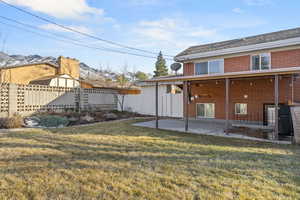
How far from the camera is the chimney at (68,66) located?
23375mm

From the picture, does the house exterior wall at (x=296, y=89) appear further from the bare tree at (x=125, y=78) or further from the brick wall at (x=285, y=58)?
the bare tree at (x=125, y=78)

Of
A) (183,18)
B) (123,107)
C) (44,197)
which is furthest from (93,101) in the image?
(44,197)

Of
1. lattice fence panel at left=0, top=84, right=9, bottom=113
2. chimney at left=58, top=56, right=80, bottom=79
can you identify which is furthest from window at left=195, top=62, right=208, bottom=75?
chimney at left=58, top=56, right=80, bottom=79

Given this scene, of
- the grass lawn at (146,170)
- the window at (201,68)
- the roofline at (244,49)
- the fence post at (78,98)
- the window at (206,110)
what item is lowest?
the grass lawn at (146,170)

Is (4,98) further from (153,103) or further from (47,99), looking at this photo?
(153,103)

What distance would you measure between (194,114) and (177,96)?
1947mm

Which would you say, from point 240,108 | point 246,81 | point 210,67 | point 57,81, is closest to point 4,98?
point 57,81

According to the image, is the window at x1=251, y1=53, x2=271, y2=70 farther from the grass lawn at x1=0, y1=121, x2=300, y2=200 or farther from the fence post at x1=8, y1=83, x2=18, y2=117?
the fence post at x1=8, y1=83, x2=18, y2=117

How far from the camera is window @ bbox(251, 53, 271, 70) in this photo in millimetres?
10211

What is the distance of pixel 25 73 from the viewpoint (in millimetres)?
21250

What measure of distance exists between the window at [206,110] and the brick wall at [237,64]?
235 cm

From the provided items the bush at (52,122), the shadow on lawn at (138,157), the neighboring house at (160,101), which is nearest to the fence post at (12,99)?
the bush at (52,122)

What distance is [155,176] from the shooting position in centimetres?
363

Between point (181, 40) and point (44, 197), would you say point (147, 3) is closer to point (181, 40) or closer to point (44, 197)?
point (181, 40)
